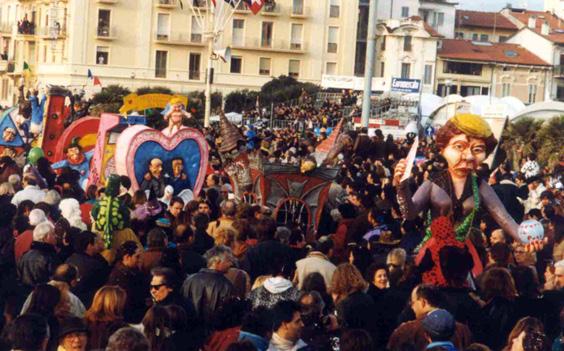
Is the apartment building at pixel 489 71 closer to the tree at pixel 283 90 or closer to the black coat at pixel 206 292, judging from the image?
the tree at pixel 283 90

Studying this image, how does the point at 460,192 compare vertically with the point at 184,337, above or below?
above

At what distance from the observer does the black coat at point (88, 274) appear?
34.6ft

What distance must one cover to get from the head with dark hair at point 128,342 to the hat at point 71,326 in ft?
1.78

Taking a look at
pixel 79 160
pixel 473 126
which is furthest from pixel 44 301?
pixel 79 160

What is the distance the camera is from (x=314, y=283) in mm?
10508

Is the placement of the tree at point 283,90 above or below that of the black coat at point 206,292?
above

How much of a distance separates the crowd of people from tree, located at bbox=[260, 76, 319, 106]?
179ft

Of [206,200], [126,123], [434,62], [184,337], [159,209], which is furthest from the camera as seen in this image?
[434,62]

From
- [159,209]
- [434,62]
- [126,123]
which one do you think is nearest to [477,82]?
[434,62]

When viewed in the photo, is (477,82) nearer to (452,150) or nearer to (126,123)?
(126,123)

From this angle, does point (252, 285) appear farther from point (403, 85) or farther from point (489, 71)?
point (489, 71)

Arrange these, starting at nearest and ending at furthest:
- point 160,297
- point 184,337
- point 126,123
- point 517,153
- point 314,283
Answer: point 184,337 < point 160,297 < point 314,283 < point 126,123 < point 517,153

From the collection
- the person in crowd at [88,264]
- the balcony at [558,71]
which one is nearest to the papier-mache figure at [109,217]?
the person in crowd at [88,264]

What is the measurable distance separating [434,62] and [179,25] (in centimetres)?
1747
